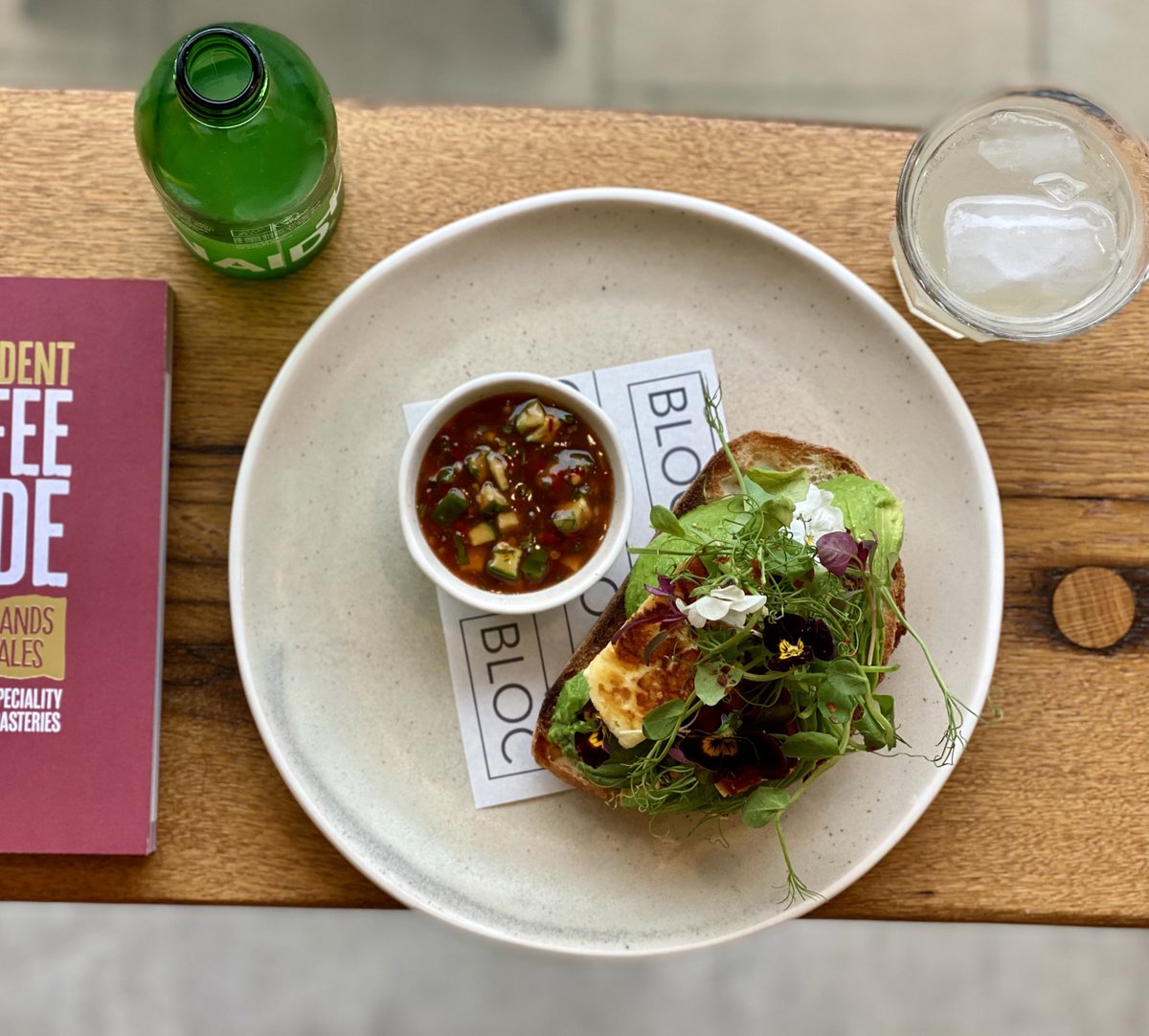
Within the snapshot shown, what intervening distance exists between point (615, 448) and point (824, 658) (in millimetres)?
450

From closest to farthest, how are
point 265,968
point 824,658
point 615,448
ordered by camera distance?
point 824,658
point 615,448
point 265,968

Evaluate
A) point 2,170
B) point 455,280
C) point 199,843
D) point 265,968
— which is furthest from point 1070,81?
point 265,968

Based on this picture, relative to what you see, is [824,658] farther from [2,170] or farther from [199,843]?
[2,170]

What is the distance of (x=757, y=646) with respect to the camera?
1612 millimetres

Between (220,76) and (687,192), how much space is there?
775 mm

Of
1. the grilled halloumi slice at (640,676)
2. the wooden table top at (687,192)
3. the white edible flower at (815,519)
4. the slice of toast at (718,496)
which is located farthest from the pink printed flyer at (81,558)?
the white edible flower at (815,519)

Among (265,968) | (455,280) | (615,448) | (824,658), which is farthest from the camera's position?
(265,968)

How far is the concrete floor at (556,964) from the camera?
289 centimetres

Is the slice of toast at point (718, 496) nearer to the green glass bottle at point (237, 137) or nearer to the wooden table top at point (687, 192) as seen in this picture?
the wooden table top at point (687, 192)

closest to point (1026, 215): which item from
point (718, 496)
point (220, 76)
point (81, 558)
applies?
point (718, 496)

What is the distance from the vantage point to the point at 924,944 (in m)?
3.01

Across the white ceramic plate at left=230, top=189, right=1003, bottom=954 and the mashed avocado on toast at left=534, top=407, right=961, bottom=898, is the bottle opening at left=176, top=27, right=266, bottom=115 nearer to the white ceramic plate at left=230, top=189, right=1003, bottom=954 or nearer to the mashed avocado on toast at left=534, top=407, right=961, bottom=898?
the white ceramic plate at left=230, top=189, right=1003, bottom=954

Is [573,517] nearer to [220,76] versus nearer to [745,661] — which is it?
[745,661]

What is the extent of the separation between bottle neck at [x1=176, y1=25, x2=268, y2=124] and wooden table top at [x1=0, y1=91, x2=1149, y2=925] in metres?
0.33
